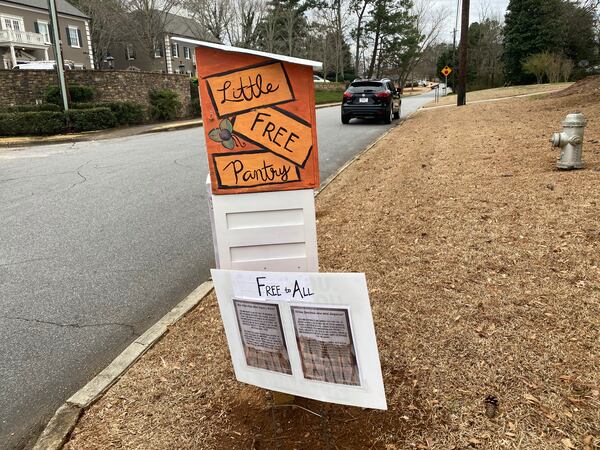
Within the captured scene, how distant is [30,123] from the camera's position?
18547 mm

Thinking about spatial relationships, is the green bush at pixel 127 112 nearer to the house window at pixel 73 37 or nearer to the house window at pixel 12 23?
the house window at pixel 12 23

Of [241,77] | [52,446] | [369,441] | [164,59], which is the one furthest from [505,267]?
[164,59]

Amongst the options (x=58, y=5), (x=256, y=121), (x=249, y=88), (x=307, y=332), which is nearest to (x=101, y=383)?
(x=307, y=332)

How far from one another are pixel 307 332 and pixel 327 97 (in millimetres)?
44639

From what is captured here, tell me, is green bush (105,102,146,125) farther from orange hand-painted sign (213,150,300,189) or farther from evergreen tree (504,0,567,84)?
evergreen tree (504,0,567,84)

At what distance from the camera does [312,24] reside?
188ft

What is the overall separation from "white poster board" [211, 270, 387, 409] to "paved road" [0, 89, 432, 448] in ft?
4.79

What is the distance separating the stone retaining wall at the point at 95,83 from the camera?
20562mm

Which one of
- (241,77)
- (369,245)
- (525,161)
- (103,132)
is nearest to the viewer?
(241,77)

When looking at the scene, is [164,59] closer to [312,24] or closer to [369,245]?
[312,24]

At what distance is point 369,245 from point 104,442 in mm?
2918

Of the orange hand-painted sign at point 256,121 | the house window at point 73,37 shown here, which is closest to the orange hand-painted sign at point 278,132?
the orange hand-painted sign at point 256,121

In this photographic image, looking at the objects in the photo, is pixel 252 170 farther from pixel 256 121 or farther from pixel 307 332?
pixel 307 332

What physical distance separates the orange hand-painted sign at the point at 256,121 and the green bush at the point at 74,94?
21.1 m
